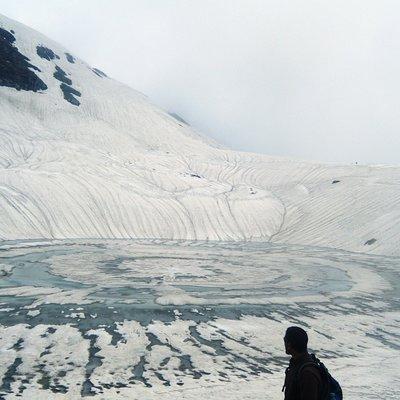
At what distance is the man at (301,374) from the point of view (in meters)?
4.03

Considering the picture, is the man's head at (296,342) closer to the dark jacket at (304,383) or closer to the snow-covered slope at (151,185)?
the dark jacket at (304,383)

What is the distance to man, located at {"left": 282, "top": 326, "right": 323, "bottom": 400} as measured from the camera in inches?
159

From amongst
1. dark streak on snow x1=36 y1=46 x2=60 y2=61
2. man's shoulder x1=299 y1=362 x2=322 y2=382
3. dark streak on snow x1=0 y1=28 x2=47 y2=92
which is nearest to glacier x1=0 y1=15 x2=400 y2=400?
dark streak on snow x1=0 y1=28 x2=47 y2=92

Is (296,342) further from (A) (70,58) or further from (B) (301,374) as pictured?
(A) (70,58)

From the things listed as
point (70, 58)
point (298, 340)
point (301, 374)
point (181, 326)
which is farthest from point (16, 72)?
point (301, 374)

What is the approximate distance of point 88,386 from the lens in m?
7.89

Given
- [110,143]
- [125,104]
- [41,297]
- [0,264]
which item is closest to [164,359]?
[41,297]

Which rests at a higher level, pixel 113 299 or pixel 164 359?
pixel 113 299

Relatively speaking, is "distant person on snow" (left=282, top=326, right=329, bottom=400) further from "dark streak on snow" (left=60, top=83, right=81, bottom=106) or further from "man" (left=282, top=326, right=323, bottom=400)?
"dark streak on snow" (left=60, top=83, right=81, bottom=106)

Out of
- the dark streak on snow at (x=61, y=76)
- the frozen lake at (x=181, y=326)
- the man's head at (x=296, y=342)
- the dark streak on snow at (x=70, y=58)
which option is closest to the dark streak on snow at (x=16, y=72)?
the dark streak on snow at (x=61, y=76)

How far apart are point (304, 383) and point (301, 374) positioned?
71 mm

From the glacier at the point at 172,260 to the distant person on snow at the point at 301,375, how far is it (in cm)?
387

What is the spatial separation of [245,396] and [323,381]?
401 cm

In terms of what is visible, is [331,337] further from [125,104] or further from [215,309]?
[125,104]
